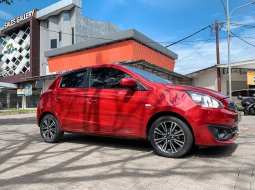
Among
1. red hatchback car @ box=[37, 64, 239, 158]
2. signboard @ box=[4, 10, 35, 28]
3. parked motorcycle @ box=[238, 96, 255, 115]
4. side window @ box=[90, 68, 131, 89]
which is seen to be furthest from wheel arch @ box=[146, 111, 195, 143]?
signboard @ box=[4, 10, 35, 28]

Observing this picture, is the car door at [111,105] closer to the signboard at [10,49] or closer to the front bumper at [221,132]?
the front bumper at [221,132]

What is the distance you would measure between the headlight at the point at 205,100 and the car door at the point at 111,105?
984 mm

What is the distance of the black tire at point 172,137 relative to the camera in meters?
4.36

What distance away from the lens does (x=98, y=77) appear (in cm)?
550

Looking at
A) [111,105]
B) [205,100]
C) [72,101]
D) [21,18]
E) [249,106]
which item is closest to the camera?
[205,100]

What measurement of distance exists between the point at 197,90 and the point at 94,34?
41.8 metres

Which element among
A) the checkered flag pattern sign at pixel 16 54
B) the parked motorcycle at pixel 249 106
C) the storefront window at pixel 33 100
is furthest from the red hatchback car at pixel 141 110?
the checkered flag pattern sign at pixel 16 54

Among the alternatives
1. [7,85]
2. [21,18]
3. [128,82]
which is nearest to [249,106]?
[128,82]

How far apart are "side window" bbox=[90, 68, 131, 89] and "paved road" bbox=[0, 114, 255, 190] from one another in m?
1.27

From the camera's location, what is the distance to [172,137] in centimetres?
449

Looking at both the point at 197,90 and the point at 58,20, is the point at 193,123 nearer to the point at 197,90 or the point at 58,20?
the point at 197,90

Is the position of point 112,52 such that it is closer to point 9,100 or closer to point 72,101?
point 72,101

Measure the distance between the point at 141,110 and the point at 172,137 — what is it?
72cm

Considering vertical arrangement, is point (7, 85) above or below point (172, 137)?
above
